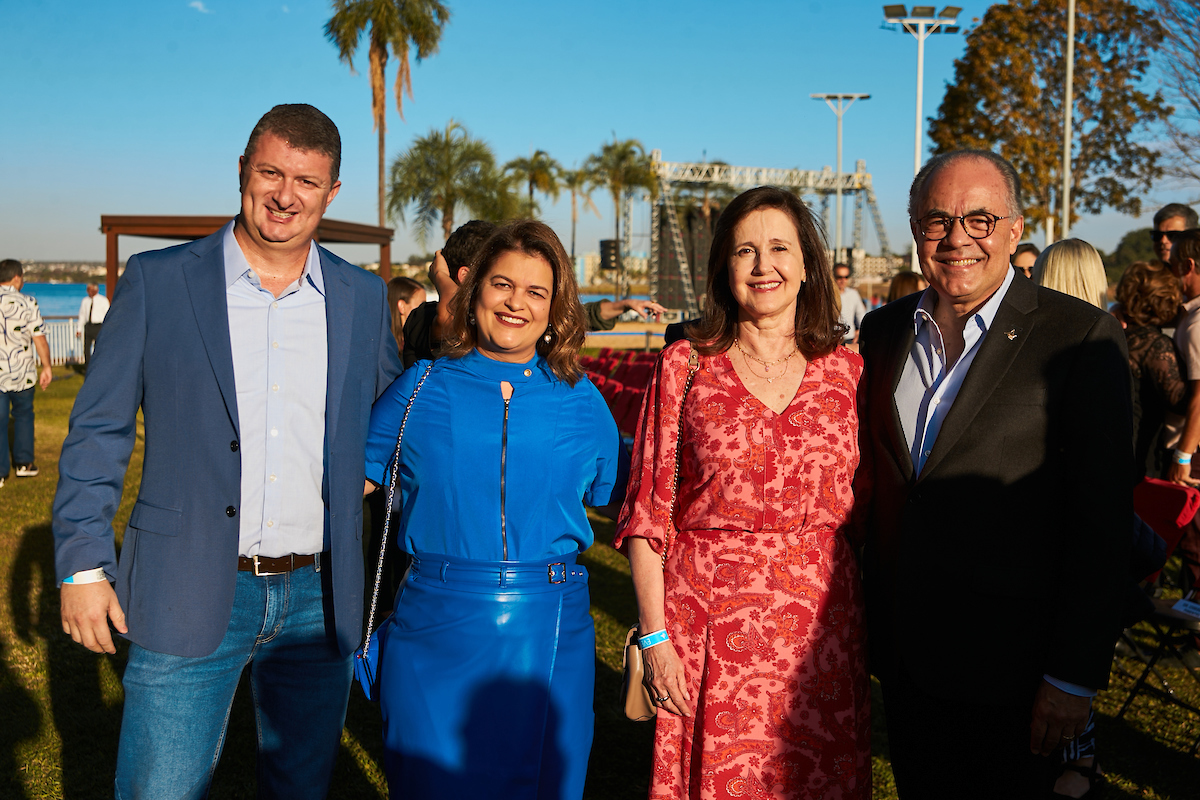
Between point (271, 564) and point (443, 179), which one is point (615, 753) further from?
point (443, 179)

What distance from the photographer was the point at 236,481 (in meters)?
2.18

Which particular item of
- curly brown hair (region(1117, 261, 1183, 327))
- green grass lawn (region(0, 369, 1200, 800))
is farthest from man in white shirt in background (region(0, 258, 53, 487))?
curly brown hair (region(1117, 261, 1183, 327))

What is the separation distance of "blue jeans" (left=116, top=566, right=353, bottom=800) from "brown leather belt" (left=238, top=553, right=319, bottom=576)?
0.08 ft

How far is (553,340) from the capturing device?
8.23 ft

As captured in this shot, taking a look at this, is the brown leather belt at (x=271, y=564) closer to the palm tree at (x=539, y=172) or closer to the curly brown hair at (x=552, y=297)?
the curly brown hair at (x=552, y=297)

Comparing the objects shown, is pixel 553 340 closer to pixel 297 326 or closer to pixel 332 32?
pixel 297 326

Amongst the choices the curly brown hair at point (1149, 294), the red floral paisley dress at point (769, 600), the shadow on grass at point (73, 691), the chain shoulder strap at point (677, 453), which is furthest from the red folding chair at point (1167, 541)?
the shadow on grass at point (73, 691)

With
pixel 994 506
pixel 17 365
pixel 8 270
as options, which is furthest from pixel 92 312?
pixel 994 506

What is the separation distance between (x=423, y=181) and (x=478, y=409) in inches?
1097

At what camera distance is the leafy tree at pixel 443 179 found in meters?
28.3

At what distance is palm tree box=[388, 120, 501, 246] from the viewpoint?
92.8 ft

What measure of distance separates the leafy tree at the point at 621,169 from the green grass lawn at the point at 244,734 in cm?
4137

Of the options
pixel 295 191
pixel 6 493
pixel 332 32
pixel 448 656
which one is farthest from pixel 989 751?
pixel 332 32

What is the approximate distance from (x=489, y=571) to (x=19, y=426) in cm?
939
